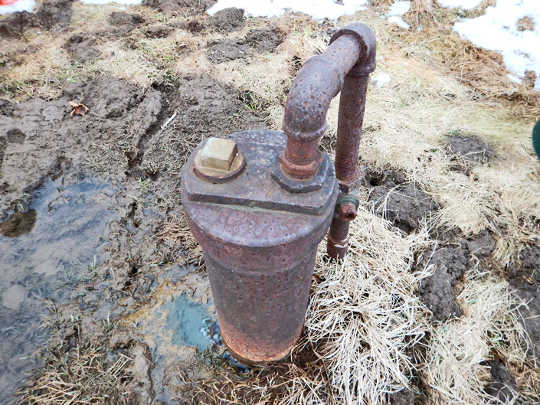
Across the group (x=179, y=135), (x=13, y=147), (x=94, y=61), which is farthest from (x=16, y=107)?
(x=179, y=135)

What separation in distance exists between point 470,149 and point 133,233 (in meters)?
2.95

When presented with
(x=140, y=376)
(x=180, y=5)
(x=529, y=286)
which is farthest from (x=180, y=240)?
(x=180, y=5)

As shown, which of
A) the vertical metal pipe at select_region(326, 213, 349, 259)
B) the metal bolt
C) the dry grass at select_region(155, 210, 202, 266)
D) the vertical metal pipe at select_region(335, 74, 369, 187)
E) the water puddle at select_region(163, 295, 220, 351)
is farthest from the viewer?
the dry grass at select_region(155, 210, 202, 266)

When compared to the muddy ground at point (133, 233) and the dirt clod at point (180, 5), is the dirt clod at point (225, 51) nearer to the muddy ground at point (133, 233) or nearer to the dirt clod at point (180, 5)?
the muddy ground at point (133, 233)

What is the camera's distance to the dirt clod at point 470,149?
10.2 feet

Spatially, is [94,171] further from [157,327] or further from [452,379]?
[452,379]

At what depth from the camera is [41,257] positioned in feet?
8.20

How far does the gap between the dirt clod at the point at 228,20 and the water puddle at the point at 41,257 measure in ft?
8.75

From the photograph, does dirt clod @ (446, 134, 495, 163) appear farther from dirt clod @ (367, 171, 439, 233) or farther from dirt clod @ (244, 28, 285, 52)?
dirt clod @ (244, 28, 285, 52)

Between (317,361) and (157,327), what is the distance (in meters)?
0.99

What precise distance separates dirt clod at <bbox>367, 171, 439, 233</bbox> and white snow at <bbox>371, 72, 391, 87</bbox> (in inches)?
60.6

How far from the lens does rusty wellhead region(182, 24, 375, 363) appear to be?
107 cm

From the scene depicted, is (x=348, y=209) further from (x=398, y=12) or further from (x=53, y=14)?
(x=53, y=14)

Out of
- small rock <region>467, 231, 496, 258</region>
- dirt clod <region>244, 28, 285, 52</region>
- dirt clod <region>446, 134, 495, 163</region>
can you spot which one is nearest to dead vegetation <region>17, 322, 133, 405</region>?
small rock <region>467, 231, 496, 258</region>
